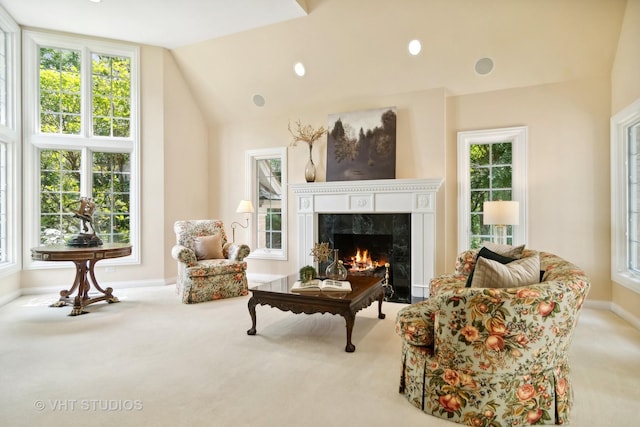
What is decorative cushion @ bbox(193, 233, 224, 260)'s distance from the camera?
5105 mm

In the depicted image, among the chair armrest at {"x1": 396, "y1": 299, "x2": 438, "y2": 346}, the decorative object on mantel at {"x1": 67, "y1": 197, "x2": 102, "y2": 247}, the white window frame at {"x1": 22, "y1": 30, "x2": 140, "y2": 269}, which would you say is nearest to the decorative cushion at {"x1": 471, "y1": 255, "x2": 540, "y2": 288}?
the chair armrest at {"x1": 396, "y1": 299, "x2": 438, "y2": 346}

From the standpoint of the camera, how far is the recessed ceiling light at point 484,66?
4.51 metres

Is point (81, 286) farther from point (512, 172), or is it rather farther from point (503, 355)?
point (512, 172)

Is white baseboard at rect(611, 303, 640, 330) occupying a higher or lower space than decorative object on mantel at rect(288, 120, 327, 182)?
lower

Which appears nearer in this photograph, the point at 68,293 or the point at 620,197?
the point at 620,197

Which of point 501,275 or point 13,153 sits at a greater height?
point 13,153

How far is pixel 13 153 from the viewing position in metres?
4.94

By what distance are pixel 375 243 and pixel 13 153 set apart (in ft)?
17.3

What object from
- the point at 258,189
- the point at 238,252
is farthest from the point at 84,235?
the point at 258,189

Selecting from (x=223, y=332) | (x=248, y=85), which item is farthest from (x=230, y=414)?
(x=248, y=85)

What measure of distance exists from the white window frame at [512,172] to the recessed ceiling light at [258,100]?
3186 mm

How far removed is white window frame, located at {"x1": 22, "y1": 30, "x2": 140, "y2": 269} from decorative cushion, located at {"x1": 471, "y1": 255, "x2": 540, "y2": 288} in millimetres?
5215

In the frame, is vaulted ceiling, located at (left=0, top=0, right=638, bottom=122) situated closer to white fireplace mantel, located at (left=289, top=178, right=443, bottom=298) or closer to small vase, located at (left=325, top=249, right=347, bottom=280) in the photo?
white fireplace mantel, located at (left=289, top=178, right=443, bottom=298)

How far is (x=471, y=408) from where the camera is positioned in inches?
76.2
